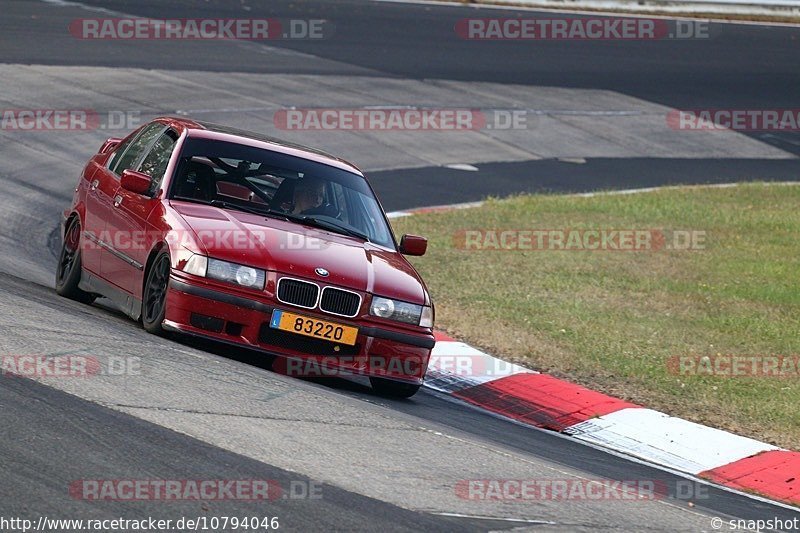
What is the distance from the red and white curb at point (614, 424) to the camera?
8.24 m

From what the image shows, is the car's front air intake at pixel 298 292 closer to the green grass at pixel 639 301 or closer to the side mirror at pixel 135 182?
the side mirror at pixel 135 182

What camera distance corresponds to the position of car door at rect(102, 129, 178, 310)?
869 centimetres

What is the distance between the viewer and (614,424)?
29.5 feet

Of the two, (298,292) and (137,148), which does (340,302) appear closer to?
(298,292)

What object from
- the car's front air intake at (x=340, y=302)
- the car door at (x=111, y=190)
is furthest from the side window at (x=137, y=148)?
the car's front air intake at (x=340, y=302)

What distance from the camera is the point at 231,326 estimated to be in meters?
8.04

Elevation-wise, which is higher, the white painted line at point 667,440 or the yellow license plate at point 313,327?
the yellow license plate at point 313,327

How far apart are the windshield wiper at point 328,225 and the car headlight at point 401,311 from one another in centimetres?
89

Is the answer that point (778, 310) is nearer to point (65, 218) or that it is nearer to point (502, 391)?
point (502, 391)

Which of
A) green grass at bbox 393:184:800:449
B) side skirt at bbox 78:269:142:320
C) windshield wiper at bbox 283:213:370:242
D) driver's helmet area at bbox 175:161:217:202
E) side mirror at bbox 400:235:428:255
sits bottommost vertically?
green grass at bbox 393:184:800:449

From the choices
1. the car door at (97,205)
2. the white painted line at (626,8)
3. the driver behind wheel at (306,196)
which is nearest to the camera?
the driver behind wheel at (306,196)

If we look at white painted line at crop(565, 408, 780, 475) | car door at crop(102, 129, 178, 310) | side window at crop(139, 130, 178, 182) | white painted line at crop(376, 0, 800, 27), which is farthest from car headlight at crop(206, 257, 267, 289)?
white painted line at crop(376, 0, 800, 27)

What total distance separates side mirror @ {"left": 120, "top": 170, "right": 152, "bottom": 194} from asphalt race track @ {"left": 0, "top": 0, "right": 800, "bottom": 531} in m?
0.90

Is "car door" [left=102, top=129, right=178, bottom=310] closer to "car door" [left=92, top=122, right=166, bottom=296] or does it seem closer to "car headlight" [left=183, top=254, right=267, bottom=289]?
"car door" [left=92, top=122, right=166, bottom=296]
